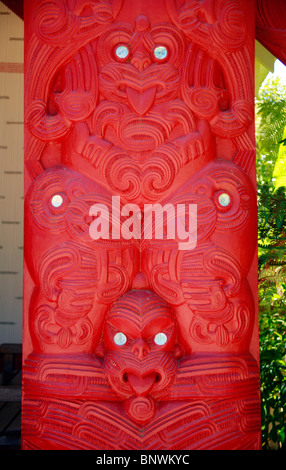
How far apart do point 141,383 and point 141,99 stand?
53.5 inches

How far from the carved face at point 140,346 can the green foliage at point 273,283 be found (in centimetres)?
116

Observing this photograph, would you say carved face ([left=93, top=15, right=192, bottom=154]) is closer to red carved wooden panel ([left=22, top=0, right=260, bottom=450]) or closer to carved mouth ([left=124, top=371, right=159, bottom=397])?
red carved wooden panel ([left=22, top=0, right=260, bottom=450])

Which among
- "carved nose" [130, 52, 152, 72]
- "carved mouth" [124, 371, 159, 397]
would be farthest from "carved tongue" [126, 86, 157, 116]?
"carved mouth" [124, 371, 159, 397]

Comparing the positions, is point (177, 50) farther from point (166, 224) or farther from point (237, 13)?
point (166, 224)

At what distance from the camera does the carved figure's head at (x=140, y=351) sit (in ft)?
7.39

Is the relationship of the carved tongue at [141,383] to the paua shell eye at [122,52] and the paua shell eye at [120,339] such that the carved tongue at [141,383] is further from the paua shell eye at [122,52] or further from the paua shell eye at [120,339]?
the paua shell eye at [122,52]

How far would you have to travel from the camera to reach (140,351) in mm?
2246

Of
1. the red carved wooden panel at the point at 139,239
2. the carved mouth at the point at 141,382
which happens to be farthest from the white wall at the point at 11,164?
the carved mouth at the point at 141,382

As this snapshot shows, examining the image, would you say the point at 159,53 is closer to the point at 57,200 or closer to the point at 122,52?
the point at 122,52

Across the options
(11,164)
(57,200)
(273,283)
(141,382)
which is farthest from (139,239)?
(11,164)

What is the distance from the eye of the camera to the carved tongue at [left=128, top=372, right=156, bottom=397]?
7.34ft

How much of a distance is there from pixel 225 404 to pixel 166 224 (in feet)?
2.98

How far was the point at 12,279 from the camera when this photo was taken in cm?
451

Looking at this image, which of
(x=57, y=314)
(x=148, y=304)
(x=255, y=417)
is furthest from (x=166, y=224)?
(x=255, y=417)
